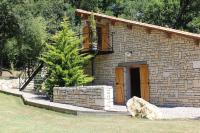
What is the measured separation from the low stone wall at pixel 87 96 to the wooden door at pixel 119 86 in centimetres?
359

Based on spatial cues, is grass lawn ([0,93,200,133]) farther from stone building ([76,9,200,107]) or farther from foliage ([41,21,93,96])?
stone building ([76,9,200,107])

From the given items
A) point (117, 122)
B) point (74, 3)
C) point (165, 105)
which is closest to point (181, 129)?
point (117, 122)

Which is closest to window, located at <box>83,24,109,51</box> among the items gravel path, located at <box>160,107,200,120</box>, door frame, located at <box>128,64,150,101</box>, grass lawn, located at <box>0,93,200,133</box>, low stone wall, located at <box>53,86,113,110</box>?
door frame, located at <box>128,64,150,101</box>

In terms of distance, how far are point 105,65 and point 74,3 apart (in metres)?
28.0

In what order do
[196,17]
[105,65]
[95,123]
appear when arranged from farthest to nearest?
[196,17]
[105,65]
[95,123]

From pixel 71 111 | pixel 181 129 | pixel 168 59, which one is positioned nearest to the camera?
pixel 181 129

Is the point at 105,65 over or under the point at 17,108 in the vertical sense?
over

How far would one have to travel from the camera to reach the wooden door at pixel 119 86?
21.2 metres

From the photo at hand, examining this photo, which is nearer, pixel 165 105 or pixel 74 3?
pixel 165 105

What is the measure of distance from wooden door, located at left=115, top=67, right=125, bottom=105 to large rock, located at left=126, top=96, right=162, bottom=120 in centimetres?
609

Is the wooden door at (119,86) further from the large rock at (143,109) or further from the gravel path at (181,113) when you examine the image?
the large rock at (143,109)

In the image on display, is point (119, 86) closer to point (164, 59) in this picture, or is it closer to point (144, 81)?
point (144, 81)

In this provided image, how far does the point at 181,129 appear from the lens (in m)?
11.5

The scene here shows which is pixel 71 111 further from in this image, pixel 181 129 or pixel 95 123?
pixel 181 129
